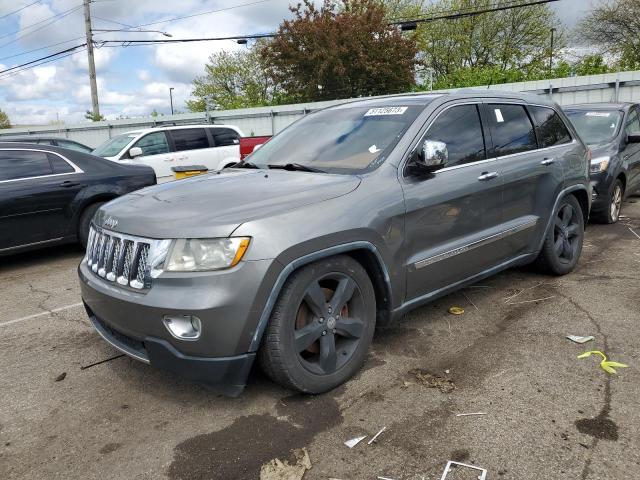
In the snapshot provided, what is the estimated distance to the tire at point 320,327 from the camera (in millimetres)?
2777

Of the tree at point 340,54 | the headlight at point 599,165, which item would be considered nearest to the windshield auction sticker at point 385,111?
the headlight at point 599,165

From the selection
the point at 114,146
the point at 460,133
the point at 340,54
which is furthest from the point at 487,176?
the point at 340,54

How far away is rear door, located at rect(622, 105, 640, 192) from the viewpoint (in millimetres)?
7855

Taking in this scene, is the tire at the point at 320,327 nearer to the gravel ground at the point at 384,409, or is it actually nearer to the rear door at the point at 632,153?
the gravel ground at the point at 384,409

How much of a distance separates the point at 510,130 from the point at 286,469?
331cm

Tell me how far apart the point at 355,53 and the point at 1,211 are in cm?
2862

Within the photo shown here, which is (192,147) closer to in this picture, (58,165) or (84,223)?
(58,165)

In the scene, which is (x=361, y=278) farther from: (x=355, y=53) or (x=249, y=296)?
(x=355, y=53)

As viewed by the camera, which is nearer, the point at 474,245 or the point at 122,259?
the point at 122,259

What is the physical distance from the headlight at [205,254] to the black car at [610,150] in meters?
6.19

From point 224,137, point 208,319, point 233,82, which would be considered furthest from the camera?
point 233,82

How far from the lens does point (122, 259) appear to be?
2.94m

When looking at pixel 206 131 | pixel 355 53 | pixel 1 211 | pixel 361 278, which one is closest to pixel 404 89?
pixel 355 53

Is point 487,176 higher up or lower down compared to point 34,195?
higher up
